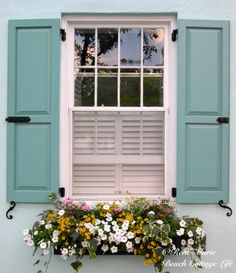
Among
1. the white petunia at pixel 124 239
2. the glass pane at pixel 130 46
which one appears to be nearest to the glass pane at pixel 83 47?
the glass pane at pixel 130 46

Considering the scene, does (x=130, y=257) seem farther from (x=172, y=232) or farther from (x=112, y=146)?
(x=112, y=146)

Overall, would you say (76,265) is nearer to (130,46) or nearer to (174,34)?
(130,46)

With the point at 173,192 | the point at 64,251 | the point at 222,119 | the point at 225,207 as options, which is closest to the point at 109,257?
the point at 64,251

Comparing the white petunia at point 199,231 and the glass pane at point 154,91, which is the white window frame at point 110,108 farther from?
the white petunia at point 199,231

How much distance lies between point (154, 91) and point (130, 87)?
23 cm

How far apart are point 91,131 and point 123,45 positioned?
874mm

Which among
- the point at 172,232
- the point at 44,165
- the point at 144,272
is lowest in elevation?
the point at 144,272

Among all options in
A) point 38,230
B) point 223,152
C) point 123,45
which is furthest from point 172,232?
point 123,45

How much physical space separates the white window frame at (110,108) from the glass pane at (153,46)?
2.3 inches

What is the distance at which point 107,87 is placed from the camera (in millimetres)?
4270

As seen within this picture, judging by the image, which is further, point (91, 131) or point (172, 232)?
point (91, 131)

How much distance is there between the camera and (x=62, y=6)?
410 centimetres

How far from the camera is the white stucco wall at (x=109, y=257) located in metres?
4.09

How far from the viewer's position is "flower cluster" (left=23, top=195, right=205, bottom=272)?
150 inches
